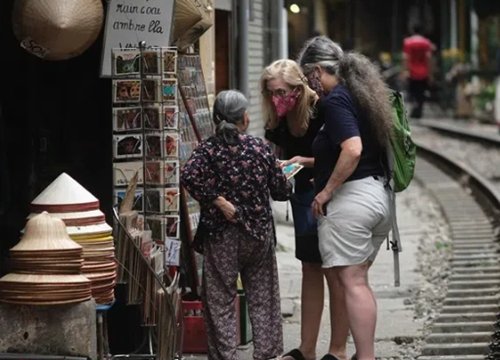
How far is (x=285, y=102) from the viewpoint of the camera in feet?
25.6

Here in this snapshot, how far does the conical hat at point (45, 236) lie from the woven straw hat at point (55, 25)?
4.02ft

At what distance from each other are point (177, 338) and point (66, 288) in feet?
3.90

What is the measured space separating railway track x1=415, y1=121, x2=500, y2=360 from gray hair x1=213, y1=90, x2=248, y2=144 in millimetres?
2003

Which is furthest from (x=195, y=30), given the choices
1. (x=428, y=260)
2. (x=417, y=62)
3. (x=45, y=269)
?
(x=417, y=62)

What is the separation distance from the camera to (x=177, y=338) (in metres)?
7.54

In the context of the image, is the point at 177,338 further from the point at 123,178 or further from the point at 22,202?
the point at 22,202

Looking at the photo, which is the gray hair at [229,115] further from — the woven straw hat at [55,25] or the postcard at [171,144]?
the woven straw hat at [55,25]

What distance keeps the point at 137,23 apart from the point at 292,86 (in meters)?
1.04

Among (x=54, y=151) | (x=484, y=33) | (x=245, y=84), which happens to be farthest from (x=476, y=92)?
(x=54, y=151)

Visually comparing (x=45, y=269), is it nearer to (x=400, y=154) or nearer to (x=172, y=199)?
(x=172, y=199)

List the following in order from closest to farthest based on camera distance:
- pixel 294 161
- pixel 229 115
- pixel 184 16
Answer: pixel 229 115
pixel 294 161
pixel 184 16

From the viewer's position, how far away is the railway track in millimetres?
8984

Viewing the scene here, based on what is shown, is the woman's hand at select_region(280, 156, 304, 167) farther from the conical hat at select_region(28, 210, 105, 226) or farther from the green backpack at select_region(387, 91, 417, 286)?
the conical hat at select_region(28, 210, 105, 226)

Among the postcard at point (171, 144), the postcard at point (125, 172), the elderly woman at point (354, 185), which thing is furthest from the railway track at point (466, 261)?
the postcard at point (125, 172)
